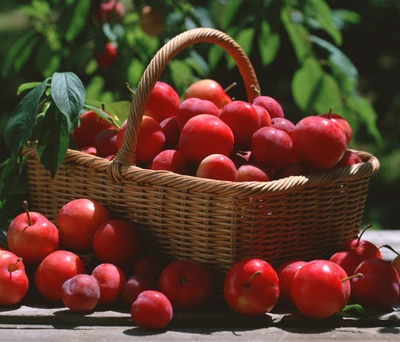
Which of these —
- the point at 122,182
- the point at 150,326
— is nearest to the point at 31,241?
the point at 122,182

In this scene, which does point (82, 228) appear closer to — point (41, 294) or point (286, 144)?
point (41, 294)

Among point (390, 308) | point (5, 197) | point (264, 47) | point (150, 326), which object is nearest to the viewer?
point (150, 326)

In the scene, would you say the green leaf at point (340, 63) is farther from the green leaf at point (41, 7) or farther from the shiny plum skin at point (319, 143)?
the green leaf at point (41, 7)

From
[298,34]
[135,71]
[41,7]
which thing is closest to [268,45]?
[298,34]

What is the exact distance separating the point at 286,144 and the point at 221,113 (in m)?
0.20

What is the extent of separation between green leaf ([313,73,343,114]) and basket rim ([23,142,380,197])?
0.73 m

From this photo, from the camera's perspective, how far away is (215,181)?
1510mm

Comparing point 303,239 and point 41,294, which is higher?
point 303,239

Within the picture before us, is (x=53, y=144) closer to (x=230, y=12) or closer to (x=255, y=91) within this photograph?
(x=255, y=91)

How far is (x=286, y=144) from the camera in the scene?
1659mm

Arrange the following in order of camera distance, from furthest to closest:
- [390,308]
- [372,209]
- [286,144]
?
[372,209] < [286,144] < [390,308]

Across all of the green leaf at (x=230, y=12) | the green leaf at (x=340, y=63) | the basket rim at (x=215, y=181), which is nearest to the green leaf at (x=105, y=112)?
the basket rim at (x=215, y=181)

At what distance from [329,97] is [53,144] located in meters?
1.17

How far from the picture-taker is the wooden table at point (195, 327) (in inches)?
54.3
